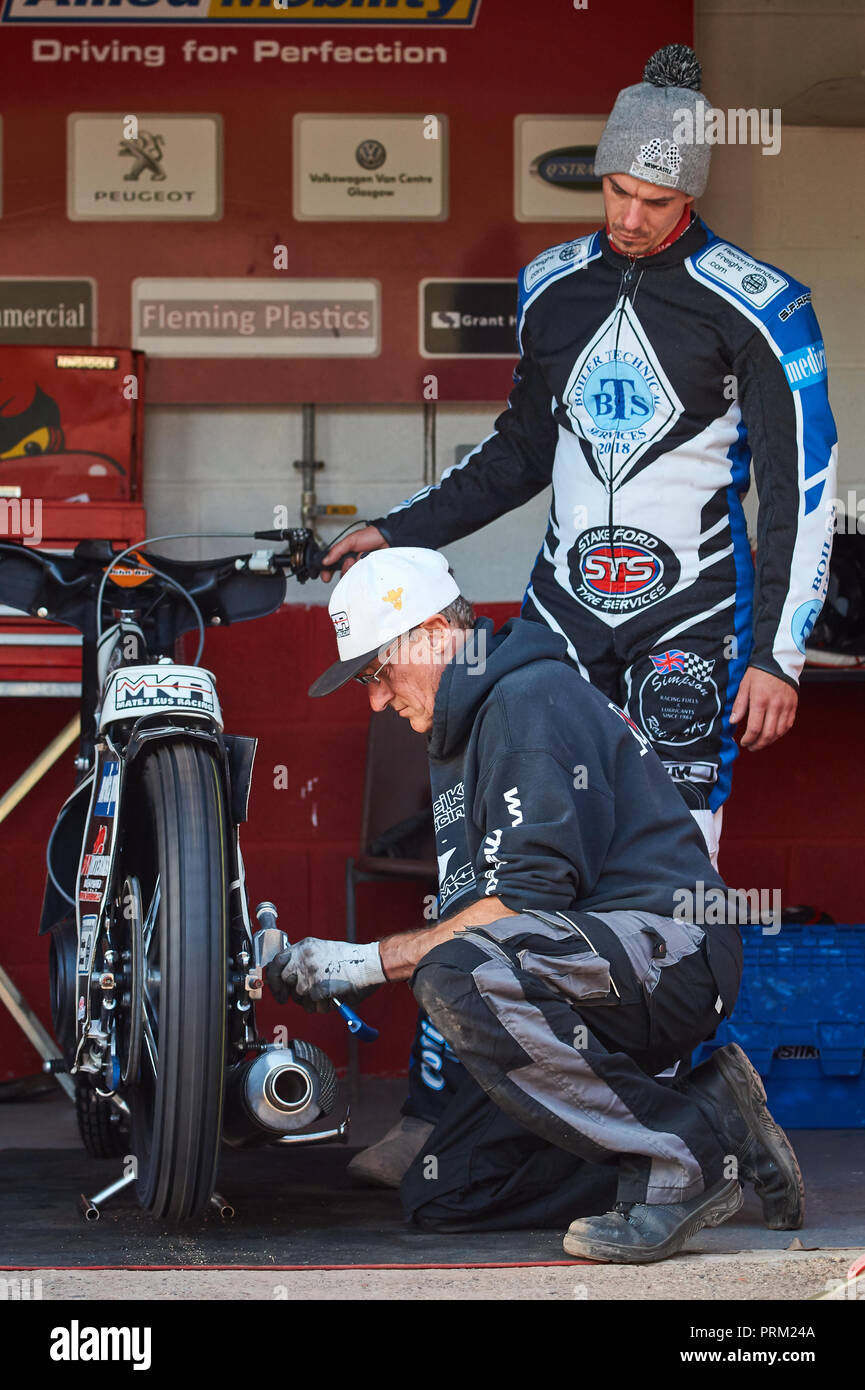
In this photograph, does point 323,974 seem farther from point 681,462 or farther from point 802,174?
point 802,174

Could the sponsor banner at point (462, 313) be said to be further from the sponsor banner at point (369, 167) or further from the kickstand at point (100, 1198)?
the kickstand at point (100, 1198)

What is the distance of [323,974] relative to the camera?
8.74 ft

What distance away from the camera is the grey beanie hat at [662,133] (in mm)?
3078

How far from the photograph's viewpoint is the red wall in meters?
4.32

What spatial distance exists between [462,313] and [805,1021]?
1.93 metres

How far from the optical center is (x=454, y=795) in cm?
294

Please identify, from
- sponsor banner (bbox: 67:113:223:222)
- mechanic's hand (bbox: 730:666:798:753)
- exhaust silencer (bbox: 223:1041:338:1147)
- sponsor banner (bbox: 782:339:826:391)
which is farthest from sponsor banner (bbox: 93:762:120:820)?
sponsor banner (bbox: 67:113:223:222)

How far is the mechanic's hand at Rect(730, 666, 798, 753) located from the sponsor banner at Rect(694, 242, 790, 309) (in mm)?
666

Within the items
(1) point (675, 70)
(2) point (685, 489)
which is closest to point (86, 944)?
(2) point (685, 489)

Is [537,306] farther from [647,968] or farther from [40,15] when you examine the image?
[40,15]

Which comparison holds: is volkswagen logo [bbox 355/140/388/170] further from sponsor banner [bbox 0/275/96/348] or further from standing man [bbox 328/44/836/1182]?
standing man [bbox 328/44/836/1182]

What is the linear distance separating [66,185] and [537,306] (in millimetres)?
1647

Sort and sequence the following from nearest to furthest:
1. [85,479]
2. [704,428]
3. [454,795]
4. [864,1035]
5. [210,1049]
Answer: [210,1049]
[454,795]
[704,428]
[864,1035]
[85,479]

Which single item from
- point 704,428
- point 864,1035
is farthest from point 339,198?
point 864,1035
